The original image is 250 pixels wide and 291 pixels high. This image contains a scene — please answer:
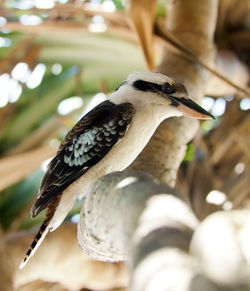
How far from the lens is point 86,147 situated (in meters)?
1.54

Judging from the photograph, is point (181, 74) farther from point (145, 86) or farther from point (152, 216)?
point (152, 216)

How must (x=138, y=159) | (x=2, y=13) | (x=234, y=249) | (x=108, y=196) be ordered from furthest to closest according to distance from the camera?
(x=2, y=13), (x=138, y=159), (x=108, y=196), (x=234, y=249)

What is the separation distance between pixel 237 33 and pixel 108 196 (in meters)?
1.92

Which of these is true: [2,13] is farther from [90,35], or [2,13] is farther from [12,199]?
[12,199]

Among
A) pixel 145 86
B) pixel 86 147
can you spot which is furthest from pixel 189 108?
pixel 86 147

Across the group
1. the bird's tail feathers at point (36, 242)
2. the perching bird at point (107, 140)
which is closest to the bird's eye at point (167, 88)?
the perching bird at point (107, 140)

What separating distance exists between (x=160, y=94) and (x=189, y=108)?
16cm

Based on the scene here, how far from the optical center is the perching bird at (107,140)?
146 centimetres

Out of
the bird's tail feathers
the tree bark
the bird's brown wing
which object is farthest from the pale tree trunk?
the bird's tail feathers

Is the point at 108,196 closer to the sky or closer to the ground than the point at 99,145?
closer to the sky

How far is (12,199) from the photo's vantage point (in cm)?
254

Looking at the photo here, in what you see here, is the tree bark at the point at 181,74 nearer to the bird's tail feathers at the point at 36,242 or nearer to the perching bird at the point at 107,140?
the perching bird at the point at 107,140

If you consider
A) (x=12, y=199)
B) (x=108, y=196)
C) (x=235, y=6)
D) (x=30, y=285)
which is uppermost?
(x=108, y=196)

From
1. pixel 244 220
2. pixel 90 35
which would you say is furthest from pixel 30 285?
pixel 244 220
